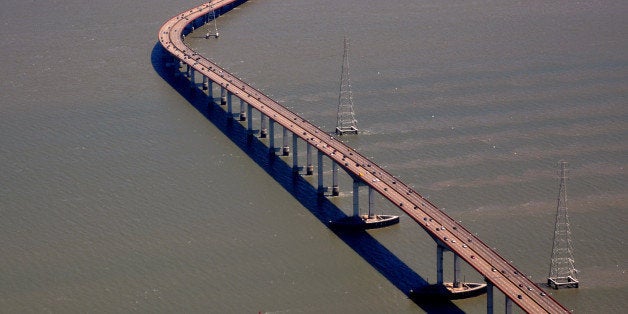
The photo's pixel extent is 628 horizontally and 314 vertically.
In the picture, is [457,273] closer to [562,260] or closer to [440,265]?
[440,265]

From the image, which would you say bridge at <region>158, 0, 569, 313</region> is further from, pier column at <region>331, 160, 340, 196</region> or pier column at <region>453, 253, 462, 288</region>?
pier column at <region>331, 160, 340, 196</region>

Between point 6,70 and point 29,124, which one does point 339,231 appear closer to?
point 29,124

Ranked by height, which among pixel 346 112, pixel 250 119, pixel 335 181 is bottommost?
pixel 346 112

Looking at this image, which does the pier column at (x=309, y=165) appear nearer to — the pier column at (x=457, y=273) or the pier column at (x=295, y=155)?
the pier column at (x=295, y=155)

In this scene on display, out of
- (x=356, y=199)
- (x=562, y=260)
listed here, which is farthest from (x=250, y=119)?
(x=562, y=260)

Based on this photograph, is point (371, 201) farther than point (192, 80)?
No
